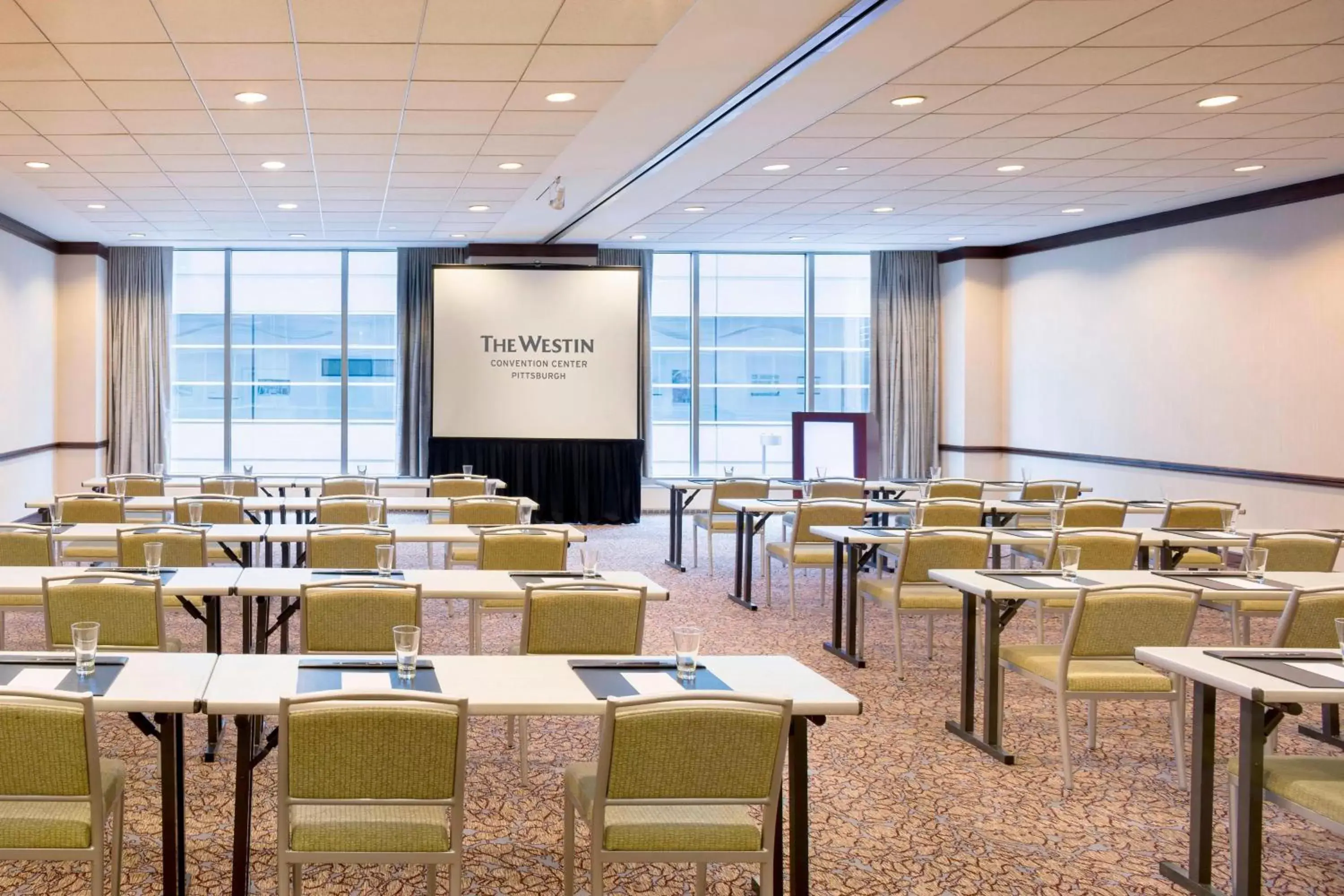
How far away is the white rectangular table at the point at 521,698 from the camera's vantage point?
2.99 metres

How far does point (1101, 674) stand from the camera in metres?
4.52

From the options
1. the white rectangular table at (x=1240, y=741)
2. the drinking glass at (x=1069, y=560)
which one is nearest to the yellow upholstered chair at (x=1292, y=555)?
the drinking glass at (x=1069, y=560)

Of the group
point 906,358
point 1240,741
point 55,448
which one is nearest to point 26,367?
point 55,448

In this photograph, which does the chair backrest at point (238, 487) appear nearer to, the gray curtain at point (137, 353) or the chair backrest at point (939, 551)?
the gray curtain at point (137, 353)

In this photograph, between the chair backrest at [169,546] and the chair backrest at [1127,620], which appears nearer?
the chair backrest at [1127,620]

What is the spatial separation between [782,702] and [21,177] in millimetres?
8938

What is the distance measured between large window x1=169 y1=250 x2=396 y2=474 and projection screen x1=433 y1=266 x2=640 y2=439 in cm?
160

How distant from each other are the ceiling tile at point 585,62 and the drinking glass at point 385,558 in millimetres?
2740

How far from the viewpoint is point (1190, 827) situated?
11.9 ft

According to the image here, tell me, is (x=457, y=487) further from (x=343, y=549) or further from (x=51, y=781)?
(x=51, y=781)

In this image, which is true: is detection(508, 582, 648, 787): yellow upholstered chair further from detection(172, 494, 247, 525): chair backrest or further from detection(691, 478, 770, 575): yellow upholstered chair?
detection(691, 478, 770, 575): yellow upholstered chair

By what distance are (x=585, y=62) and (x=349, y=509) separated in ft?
11.4

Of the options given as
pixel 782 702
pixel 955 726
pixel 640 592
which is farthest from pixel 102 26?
pixel 955 726

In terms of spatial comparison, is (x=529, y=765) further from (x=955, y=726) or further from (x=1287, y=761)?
(x=1287, y=761)
